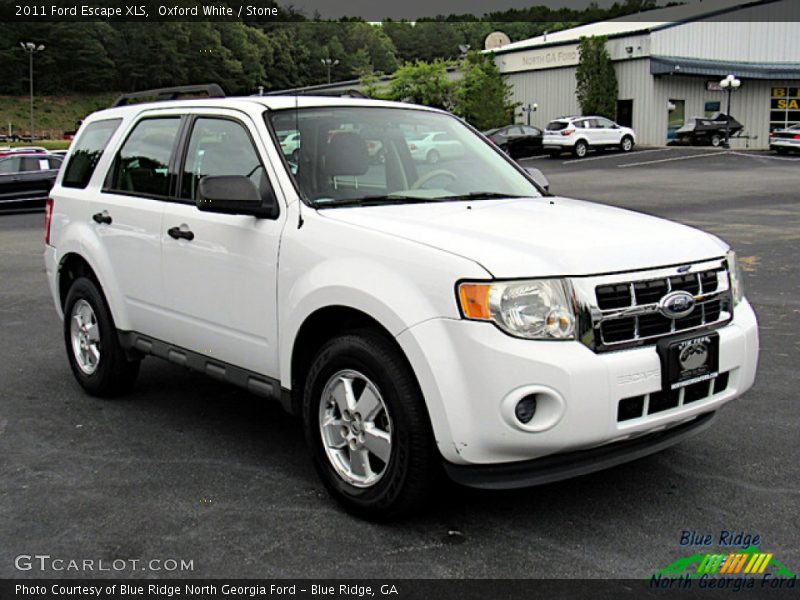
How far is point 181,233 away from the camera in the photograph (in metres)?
5.06

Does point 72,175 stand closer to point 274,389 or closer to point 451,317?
point 274,389

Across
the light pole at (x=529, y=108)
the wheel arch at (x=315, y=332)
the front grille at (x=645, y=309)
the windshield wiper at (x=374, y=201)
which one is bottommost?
the wheel arch at (x=315, y=332)

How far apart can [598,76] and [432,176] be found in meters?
46.0

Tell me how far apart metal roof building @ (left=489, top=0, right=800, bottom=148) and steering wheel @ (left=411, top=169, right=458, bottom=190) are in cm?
4468

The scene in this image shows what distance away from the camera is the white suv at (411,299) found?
3.59 m

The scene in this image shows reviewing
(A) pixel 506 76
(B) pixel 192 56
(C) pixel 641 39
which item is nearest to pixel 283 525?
(C) pixel 641 39

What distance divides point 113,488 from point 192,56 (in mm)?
79883

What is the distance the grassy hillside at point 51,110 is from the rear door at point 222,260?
120 meters

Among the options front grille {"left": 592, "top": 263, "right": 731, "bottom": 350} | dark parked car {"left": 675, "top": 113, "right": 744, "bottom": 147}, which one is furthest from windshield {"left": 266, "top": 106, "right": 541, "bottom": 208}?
dark parked car {"left": 675, "top": 113, "right": 744, "bottom": 147}

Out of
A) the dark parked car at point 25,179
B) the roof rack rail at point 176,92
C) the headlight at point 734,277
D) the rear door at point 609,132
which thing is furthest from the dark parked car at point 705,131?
the headlight at point 734,277

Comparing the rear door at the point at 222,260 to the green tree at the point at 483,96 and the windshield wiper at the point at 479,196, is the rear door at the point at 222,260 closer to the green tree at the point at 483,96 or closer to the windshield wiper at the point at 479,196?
the windshield wiper at the point at 479,196

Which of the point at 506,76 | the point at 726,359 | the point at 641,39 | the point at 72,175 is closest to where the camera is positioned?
the point at 726,359
